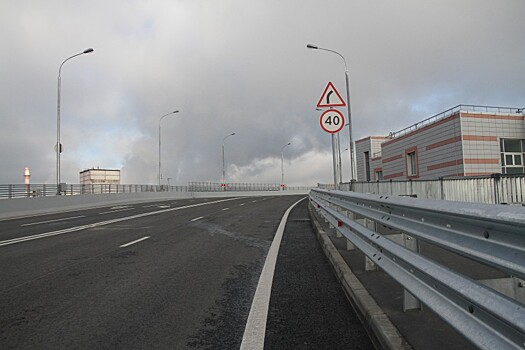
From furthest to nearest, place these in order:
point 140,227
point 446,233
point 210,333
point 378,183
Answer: point 378,183 < point 140,227 < point 210,333 < point 446,233

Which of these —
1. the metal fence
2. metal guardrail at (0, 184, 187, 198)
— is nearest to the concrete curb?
the metal fence

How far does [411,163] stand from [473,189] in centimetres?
3180

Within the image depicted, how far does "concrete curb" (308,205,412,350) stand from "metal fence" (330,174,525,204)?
7770 millimetres

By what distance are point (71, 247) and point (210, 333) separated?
645 centimetres

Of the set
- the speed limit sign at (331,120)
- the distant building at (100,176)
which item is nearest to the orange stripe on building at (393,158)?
the distant building at (100,176)

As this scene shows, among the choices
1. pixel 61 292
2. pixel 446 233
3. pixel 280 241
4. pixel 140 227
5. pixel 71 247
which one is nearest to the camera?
pixel 446 233

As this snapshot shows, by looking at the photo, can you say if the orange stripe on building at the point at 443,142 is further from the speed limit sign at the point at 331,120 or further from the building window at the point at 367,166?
the building window at the point at 367,166

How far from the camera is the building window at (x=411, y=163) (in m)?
42.9

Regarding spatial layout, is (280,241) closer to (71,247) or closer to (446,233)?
(71,247)

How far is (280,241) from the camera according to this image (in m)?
9.70

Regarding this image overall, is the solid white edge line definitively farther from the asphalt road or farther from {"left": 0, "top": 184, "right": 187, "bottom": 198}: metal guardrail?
{"left": 0, "top": 184, "right": 187, "bottom": 198}: metal guardrail

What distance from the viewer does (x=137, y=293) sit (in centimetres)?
521

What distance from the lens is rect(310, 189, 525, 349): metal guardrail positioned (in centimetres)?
204

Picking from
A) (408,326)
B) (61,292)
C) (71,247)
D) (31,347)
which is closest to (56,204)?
(71,247)
